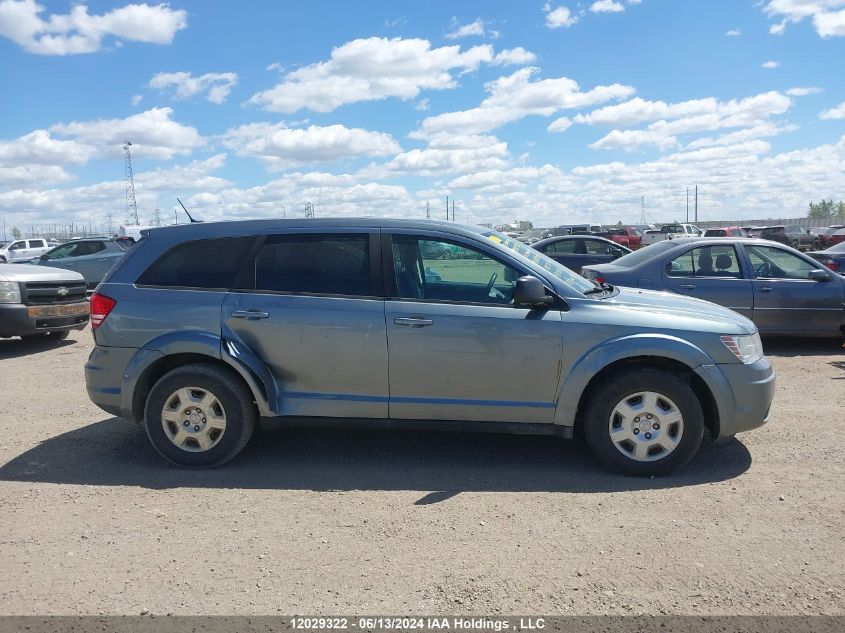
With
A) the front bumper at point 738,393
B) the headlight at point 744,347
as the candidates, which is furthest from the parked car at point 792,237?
the front bumper at point 738,393

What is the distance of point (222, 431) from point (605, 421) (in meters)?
2.71

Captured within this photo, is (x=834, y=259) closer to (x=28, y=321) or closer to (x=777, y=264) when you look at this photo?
(x=777, y=264)

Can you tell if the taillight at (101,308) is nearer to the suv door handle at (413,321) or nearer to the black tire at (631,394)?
the suv door handle at (413,321)

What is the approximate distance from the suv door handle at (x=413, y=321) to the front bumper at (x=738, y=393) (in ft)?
6.20

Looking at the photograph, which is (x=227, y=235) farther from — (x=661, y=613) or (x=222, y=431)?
(x=661, y=613)

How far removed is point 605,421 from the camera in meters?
4.53

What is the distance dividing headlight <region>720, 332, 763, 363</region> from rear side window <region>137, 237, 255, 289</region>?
11.5 feet

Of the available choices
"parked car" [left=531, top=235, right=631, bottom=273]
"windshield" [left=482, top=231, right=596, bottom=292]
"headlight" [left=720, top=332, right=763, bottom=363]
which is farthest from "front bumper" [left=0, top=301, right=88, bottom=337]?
"parked car" [left=531, top=235, right=631, bottom=273]

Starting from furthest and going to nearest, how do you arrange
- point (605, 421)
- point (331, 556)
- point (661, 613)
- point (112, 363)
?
point (112, 363) → point (605, 421) → point (331, 556) → point (661, 613)

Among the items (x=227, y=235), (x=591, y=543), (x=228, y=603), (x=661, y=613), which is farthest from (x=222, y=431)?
(x=661, y=613)

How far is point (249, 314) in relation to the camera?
4770mm

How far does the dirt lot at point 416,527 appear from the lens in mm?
3156

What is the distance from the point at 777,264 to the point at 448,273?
617 centimetres

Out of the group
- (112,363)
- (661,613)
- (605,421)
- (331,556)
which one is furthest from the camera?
(112,363)
